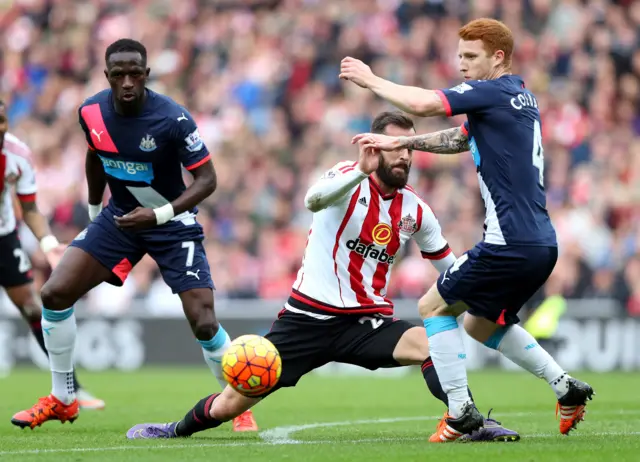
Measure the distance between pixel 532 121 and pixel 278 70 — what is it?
1433 centimetres

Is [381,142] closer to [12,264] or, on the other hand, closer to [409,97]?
[409,97]

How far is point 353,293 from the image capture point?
7.82m

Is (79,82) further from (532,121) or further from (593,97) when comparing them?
(532,121)

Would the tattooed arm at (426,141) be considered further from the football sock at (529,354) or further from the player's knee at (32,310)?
the player's knee at (32,310)

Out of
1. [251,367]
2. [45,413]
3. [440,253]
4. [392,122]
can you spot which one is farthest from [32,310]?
[392,122]

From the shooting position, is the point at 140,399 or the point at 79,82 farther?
the point at 79,82

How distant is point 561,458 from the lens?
250 inches

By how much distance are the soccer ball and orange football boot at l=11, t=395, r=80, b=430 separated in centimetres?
210

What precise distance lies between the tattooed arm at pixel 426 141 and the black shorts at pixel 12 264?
4.70m

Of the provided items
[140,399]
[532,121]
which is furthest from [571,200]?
[532,121]

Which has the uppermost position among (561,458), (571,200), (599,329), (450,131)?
(450,131)

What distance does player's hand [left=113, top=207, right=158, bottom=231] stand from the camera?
27.1 ft

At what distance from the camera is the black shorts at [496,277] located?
702 centimetres

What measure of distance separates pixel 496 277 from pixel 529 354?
68 centimetres
